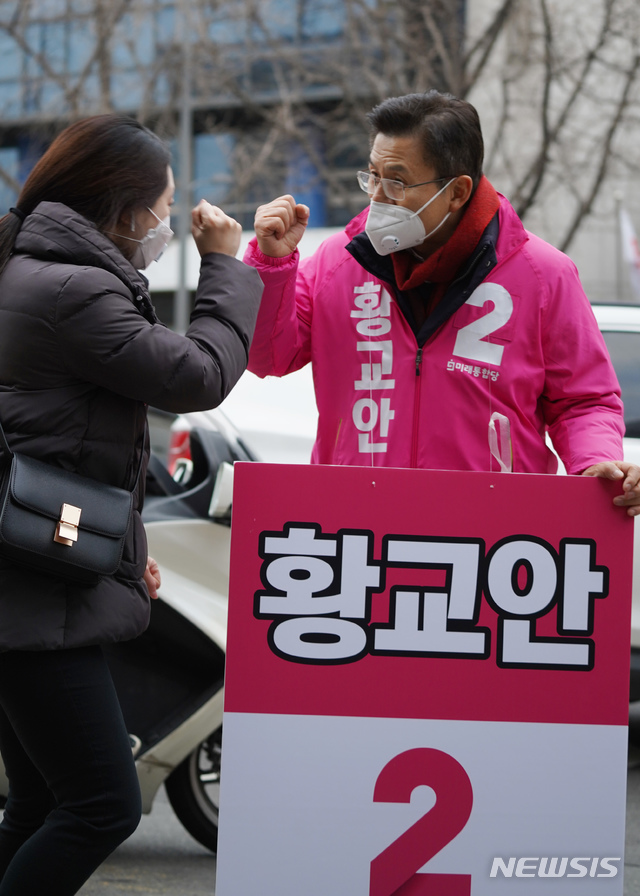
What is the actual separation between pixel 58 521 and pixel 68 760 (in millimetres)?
453

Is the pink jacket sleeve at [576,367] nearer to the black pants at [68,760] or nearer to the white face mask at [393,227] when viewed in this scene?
the white face mask at [393,227]

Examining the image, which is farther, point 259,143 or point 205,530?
point 259,143

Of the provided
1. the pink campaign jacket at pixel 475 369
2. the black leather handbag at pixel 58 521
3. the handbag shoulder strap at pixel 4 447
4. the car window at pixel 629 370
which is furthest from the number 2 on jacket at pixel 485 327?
the car window at pixel 629 370

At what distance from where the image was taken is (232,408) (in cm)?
516

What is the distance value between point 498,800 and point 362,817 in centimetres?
26

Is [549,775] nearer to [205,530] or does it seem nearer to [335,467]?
[335,467]

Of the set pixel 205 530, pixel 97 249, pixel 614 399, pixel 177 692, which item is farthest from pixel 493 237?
pixel 177 692

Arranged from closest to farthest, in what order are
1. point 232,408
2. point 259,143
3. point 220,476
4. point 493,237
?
point 493,237
point 220,476
point 232,408
point 259,143

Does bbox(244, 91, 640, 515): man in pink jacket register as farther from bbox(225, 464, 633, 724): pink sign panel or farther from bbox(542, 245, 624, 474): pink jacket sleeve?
bbox(225, 464, 633, 724): pink sign panel

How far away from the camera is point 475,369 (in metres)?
2.46

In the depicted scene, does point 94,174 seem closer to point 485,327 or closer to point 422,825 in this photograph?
point 485,327

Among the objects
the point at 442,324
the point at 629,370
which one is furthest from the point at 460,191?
the point at 629,370

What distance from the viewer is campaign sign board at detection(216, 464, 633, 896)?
2188mm

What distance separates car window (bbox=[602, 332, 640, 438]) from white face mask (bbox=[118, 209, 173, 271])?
2716 mm
